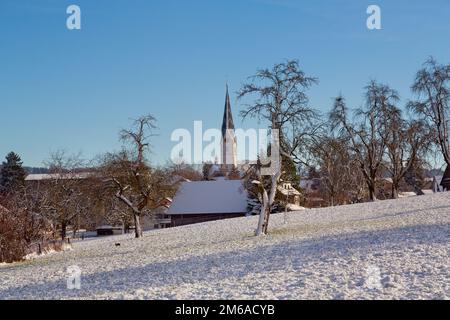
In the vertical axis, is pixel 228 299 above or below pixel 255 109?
below

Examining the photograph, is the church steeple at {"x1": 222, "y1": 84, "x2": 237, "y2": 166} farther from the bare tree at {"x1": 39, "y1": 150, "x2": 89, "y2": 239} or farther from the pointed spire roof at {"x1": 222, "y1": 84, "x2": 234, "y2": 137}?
the bare tree at {"x1": 39, "y1": 150, "x2": 89, "y2": 239}

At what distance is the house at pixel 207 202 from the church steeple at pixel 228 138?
1257 inches

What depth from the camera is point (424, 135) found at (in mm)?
45156

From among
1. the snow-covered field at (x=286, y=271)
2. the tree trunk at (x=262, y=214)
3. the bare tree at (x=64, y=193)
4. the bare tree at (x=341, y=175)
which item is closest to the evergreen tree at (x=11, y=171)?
the bare tree at (x=64, y=193)

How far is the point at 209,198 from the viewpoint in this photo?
61906mm

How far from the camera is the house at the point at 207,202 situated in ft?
197

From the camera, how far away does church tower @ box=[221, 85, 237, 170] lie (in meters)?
106

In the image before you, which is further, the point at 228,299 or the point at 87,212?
the point at 87,212

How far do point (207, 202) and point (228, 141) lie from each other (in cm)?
5923

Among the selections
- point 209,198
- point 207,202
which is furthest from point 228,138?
point 207,202

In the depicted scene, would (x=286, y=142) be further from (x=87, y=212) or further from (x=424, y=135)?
(x=87, y=212)

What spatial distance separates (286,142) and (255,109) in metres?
2.34

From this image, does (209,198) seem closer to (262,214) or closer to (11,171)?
(11,171)
